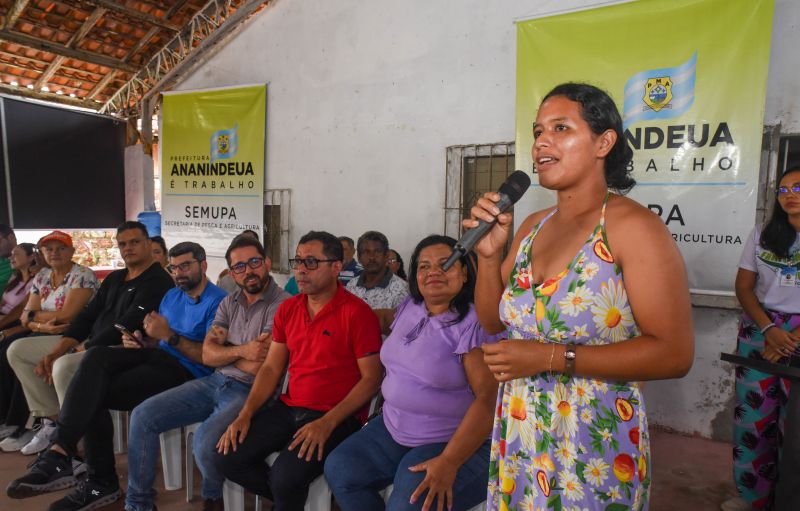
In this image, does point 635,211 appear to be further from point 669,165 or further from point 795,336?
point 669,165

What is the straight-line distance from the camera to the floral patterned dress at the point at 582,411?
3.33 ft

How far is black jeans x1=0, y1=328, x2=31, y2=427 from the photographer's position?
3371 millimetres

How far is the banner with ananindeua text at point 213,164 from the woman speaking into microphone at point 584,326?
15.1ft

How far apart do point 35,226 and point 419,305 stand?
22.7 feet

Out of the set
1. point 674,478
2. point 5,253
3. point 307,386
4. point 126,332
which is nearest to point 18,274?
point 5,253

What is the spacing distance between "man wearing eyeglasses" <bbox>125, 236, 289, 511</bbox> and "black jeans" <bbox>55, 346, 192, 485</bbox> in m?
0.21

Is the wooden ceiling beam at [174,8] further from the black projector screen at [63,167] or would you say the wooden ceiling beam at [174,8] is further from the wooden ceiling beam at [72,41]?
the black projector screen at [63,167]

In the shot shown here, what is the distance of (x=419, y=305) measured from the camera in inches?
80.4

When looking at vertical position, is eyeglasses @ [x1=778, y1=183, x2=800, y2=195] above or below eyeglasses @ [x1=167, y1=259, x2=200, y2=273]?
above

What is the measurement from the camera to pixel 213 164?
18.6 ft

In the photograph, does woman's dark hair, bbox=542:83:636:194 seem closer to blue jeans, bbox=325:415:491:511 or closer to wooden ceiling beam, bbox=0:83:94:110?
blue jeans, bbox=325:415:491:511

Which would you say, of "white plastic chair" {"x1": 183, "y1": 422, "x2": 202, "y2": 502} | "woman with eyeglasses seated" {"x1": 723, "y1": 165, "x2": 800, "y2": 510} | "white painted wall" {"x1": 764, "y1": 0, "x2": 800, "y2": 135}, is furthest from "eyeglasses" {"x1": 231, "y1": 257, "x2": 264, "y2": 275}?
"white painted wall" {"x1": 764, "y1": 0, "x2": 800, "y2": 135}

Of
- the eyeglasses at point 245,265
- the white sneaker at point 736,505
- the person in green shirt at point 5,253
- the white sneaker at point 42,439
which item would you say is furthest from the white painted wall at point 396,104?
the white sneaker at point 42,439

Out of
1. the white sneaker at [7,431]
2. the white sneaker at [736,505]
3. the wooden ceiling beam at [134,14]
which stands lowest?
the white sneaker at [7,431]
